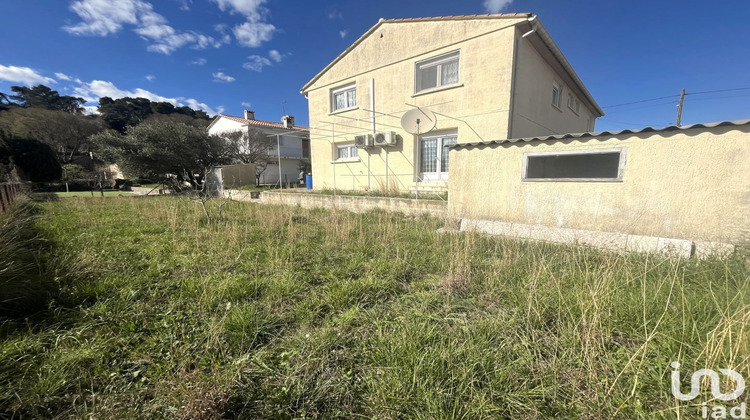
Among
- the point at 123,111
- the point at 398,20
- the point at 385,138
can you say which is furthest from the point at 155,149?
the point at 123,111

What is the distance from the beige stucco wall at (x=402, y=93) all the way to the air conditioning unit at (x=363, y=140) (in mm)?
423

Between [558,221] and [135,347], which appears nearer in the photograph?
[135,347]

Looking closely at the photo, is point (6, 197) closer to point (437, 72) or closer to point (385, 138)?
point (385, 138)

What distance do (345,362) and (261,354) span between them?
0.67 meters

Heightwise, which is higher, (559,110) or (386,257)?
(559,110)

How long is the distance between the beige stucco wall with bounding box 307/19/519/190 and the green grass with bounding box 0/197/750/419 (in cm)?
655

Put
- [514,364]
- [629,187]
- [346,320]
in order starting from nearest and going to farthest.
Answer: [514,364]
[346,320]
[629,187]

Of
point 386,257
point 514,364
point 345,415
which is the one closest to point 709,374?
point 514,364

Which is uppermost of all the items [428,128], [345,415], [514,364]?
[428,128]

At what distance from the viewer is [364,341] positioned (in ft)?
7.08

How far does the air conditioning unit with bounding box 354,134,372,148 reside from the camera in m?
10.8

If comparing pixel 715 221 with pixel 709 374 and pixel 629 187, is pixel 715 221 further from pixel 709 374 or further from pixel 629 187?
pixel 709 374

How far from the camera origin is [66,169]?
27109 mm

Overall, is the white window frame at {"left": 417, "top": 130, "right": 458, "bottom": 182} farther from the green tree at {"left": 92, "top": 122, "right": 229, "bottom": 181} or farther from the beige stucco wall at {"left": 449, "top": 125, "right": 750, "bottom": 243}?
the green tree at {"left": 92, "top": 122, "right": 229, "bottom": 181}
